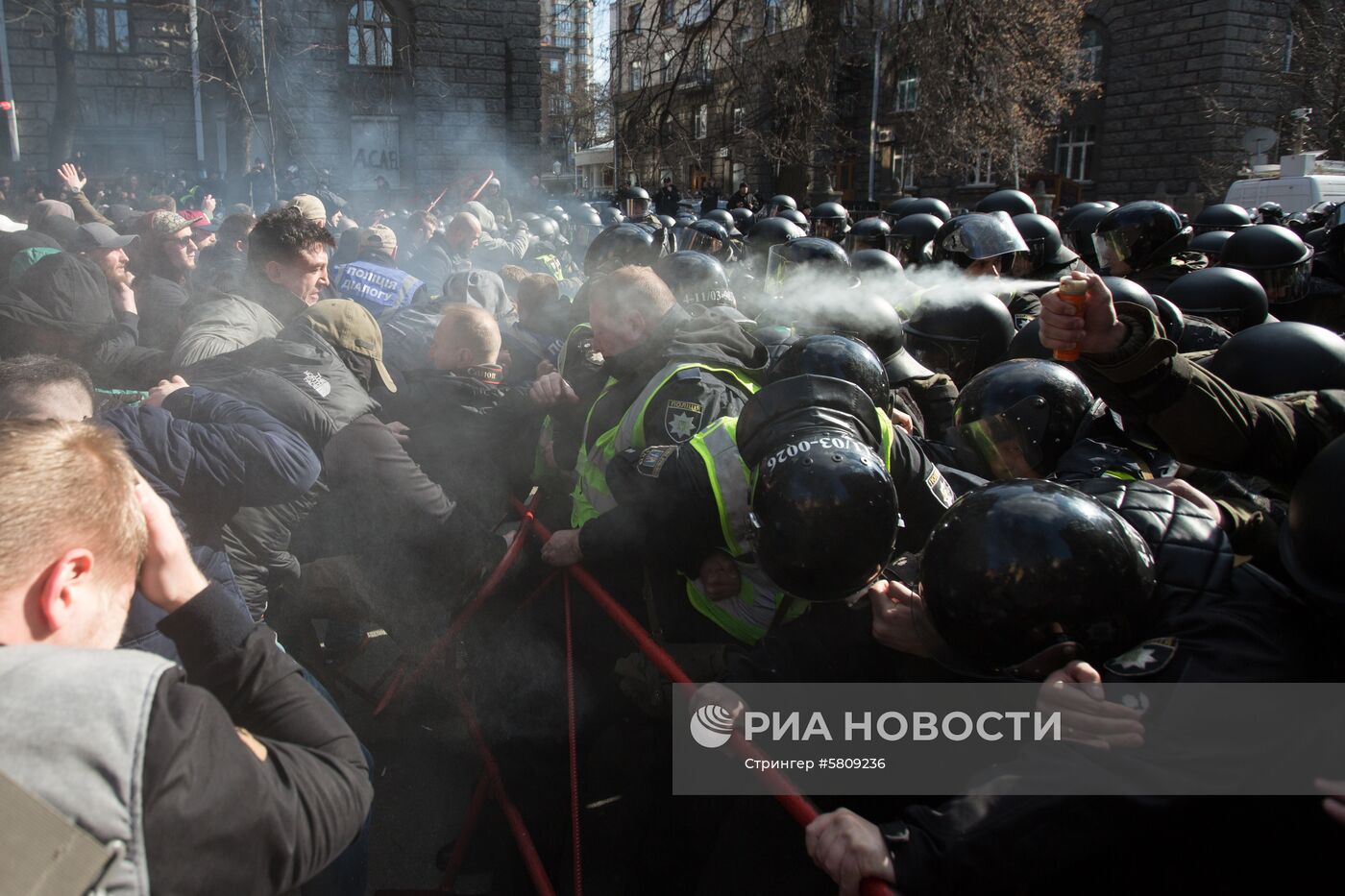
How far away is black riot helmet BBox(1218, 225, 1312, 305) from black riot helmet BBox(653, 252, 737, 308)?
3.04 m

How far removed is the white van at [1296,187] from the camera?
39.6ft

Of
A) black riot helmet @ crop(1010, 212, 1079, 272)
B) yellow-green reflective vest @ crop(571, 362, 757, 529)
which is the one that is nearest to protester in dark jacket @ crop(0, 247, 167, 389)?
yellow-green reflective vest @ crop(571, 362, 757, 529)

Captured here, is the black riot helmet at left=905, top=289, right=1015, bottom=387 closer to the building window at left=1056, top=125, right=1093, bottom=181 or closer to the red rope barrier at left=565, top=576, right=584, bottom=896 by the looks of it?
the red rope barrier at left=565, top=576, right=584, bottom=896

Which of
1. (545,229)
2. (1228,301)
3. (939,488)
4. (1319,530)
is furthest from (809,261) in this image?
(545,229)

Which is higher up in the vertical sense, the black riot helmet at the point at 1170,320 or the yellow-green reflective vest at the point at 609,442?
the black riot helmet at the point at 1170,320

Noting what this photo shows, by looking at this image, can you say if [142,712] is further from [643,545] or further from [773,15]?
[773,15]

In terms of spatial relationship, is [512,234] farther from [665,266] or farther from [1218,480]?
[1218,480]

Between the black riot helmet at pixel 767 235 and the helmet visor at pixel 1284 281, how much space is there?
398cm

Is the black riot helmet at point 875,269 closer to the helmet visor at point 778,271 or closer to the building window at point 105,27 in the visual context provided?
the helmet visor at point 778,271

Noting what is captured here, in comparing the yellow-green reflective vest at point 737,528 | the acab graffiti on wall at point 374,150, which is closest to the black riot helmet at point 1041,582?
the yellow-green reflective vest at point 737,528

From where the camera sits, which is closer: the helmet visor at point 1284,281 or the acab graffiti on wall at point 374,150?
the helmet visor at point 1284,281

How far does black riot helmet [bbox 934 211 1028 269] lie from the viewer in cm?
525

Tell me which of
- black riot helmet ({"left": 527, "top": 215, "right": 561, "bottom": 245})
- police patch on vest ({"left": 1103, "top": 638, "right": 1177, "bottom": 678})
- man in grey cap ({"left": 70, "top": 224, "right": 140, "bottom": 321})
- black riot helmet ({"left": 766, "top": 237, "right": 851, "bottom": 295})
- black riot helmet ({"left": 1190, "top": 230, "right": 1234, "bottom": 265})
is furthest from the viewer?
black riot helmet ({"left": 527, "top": 215, "right": 561, "bottom": 245})

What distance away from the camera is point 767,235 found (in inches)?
346
